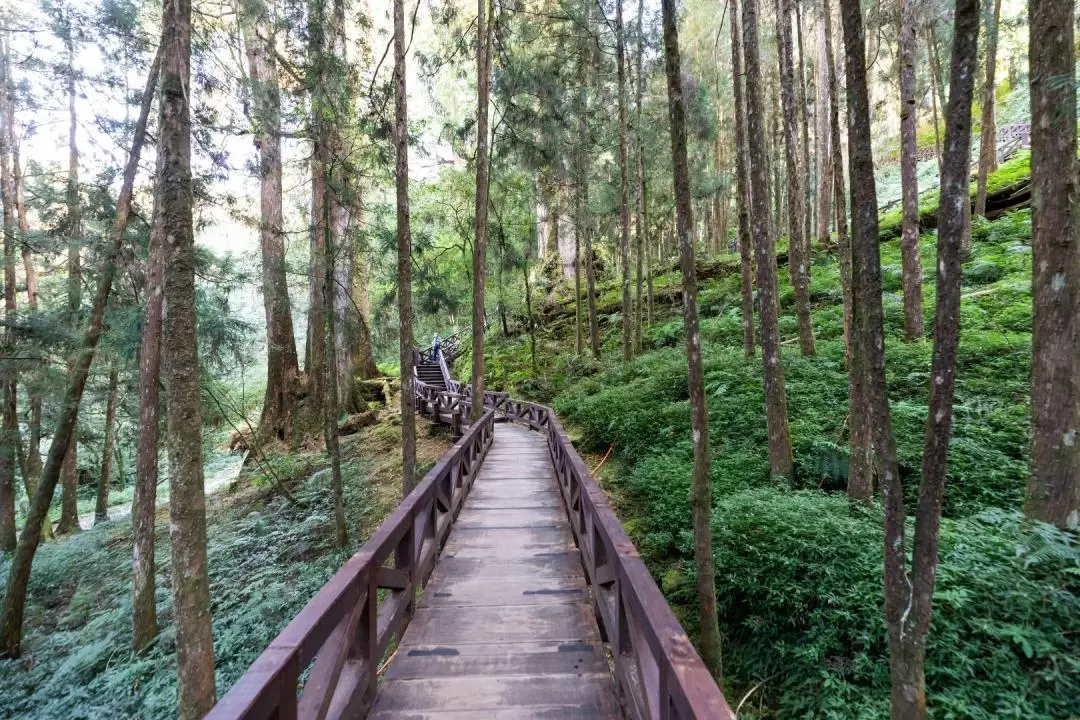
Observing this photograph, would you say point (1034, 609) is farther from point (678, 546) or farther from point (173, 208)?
point (173, 208)

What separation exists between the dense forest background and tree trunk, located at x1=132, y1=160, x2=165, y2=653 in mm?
47

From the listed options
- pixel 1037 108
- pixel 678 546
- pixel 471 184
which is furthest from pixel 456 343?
pixel 1037 108

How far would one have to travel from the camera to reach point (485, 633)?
351 cm

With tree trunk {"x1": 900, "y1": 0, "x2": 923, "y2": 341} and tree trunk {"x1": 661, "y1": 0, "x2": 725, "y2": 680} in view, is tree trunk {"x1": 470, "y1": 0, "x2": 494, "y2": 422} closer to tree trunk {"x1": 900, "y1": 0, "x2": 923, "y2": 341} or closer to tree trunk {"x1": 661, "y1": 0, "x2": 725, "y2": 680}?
tree trunk {"x1": 661, "y1": 0, "x2": 725, "y2": 680}

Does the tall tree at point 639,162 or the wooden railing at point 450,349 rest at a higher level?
the tall tree at point 639,162

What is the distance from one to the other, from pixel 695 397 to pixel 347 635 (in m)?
2.93

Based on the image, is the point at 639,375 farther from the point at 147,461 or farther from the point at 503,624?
the point at 147,461

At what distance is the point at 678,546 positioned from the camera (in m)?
5.43

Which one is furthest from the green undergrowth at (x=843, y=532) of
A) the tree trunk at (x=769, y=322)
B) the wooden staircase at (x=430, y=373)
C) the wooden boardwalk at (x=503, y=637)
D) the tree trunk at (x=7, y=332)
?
the wooden staircase at (x=430, y=373)

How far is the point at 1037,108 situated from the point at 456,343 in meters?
29.2

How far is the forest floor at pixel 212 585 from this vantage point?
5617 mm

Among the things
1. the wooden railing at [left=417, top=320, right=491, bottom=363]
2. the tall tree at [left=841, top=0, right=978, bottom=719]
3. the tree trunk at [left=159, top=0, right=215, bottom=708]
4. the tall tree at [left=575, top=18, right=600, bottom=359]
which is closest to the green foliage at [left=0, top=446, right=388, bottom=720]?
the tree trunk at [left=159, top=0, right=215, bottom=708]

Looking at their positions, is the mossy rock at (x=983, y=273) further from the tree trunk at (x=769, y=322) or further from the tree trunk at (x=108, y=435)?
the tree trunk at (x=108, y=435)

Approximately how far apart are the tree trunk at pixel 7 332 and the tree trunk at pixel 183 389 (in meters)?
7.32
